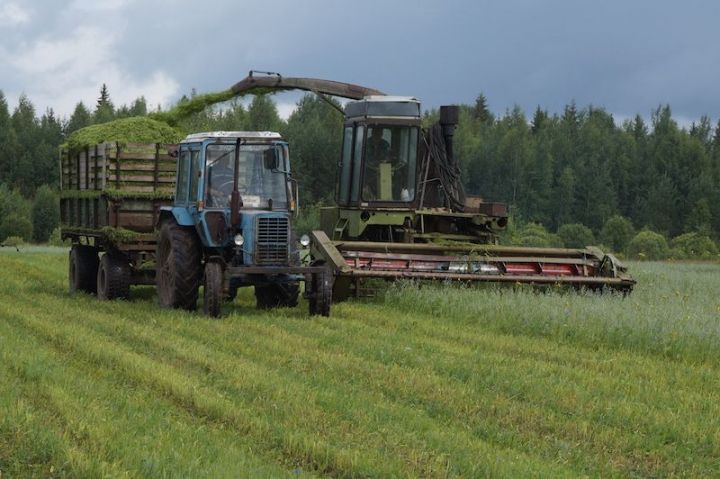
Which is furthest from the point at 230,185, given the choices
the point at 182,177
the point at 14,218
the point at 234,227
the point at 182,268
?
the point at 14,218

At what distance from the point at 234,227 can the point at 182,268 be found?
914 millimetres

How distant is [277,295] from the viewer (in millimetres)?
16438

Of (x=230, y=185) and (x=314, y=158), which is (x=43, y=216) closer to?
(x=314, y=158)

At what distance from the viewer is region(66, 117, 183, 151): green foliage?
734 inches

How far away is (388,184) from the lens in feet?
65.1

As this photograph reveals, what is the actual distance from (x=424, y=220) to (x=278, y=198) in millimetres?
5269

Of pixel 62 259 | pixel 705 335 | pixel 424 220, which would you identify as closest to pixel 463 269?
pixel 424 220

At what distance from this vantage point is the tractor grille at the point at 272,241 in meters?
14.9

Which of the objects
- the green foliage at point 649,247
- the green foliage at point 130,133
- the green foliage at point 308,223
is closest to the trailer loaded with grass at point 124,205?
the green foliage at point 130,133

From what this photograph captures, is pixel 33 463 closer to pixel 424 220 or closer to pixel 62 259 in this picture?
pixel 424 220

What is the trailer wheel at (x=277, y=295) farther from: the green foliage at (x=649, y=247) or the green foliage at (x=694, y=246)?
the green foliage at (x=694, y=246)

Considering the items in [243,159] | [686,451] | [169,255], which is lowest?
[686,451]

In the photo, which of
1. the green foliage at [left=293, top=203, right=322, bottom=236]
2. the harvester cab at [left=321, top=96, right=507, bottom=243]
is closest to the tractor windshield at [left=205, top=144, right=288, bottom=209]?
the harvester cab at [left=321, top=96, right=507, bottom=243]

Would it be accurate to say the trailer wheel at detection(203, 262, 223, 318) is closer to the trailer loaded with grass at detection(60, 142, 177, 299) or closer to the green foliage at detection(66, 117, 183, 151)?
the trailer loaded with grass at detection(60, 142, 177, 299)
